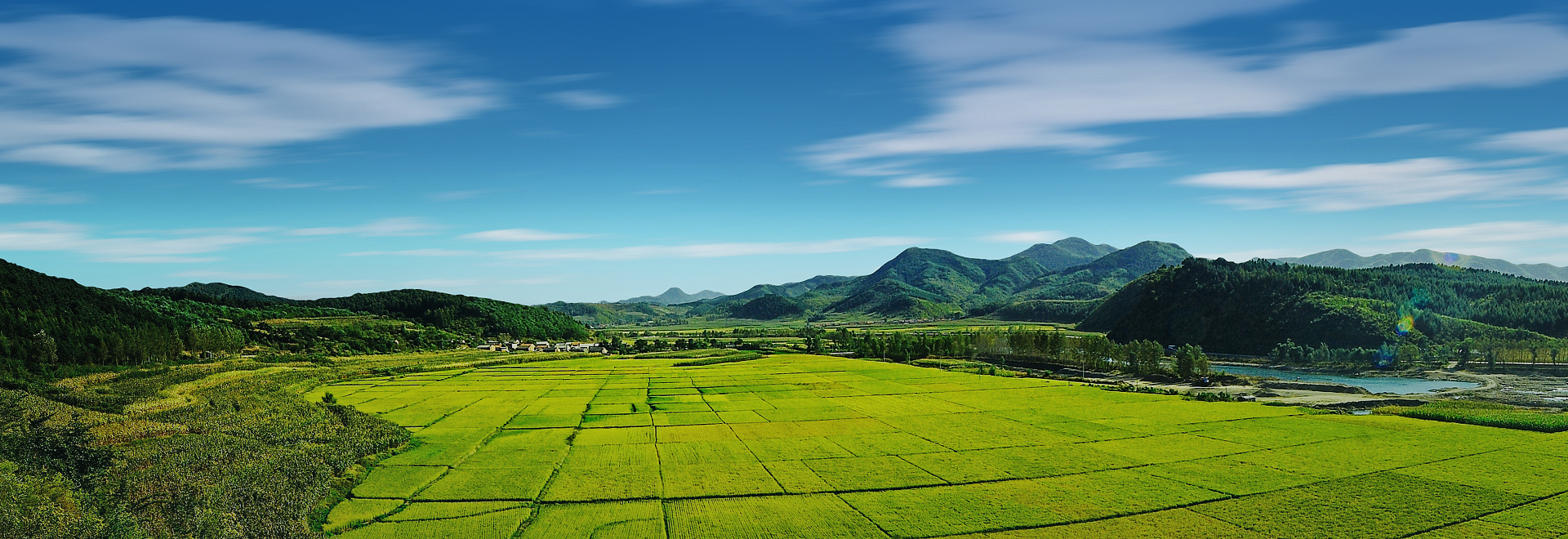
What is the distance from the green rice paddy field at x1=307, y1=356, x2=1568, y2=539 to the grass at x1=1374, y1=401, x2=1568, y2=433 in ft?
13.3

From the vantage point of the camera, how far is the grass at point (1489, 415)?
6182 cm

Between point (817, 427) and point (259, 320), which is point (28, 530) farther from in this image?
point (259, 320)

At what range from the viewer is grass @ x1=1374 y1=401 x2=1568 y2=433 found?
6182 cm

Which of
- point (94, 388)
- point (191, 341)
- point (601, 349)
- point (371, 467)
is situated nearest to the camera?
point (371, 467)

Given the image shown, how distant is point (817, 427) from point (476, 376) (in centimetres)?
7110

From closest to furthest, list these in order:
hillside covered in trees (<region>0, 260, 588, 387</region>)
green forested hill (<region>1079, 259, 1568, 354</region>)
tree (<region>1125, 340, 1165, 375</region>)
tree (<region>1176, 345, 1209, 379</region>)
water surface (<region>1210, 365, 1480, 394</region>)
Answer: hillside covered in trees (<region>0, 260, 588, 387</region>) < water surface (<region>1210, 365, 1480, 394</region>) < tree (<region>1176, 345, 1209, 379</region>) < tree (<region>1125, 340, 1165, 375</region>) < green forested hill (<region>1079, 259, 1568, 354</region>)

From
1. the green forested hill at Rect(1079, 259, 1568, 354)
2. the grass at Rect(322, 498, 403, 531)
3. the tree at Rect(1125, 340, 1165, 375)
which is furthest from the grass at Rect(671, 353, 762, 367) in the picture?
the green forested hill at Rect(1079, 259, 1568, 354)

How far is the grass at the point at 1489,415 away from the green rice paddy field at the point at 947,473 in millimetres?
4055

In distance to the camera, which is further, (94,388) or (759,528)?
(94,388)

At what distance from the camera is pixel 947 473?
4644 cm

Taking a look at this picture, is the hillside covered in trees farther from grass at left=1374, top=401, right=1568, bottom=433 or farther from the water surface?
the water surface

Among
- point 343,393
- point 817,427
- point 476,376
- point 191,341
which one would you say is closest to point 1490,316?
point 817,427

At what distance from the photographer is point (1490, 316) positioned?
17462 centimetres

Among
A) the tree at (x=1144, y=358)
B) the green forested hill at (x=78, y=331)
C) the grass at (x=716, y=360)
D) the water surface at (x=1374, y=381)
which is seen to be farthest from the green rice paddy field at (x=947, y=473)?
the green forested hill at (x=78, y=331)
